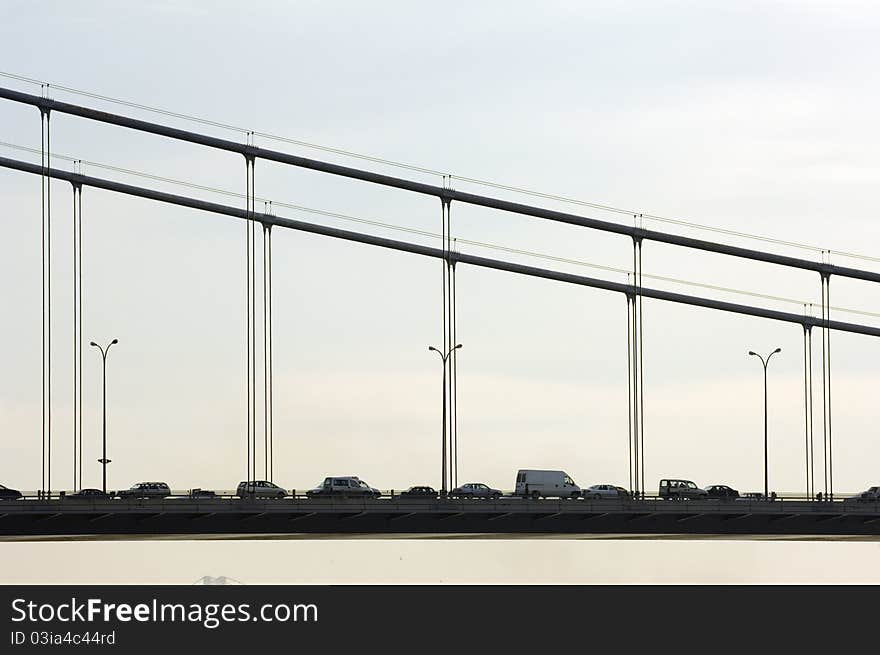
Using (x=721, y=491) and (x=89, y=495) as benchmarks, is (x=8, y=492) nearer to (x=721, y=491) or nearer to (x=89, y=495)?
(x=89, y=495)

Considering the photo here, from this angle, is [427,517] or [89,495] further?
[89,495]

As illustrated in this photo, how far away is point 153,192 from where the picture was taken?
111250 millimetres

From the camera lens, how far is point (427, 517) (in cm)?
9938

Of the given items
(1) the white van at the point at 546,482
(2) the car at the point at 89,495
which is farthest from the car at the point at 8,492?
(1) the white van at the point at 546,482

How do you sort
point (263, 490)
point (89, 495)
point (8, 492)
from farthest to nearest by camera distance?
point (263, 490) → point (8, 492) → point (89, 495)

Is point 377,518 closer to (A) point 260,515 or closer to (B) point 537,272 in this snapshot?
(A) point 260,515

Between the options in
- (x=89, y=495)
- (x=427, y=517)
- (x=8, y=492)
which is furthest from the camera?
(x=8, y=492)

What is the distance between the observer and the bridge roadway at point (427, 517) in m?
93.4

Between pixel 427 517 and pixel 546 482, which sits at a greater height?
pixel 546 482

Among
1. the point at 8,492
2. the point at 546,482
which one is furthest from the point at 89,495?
the point at 546,482
